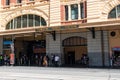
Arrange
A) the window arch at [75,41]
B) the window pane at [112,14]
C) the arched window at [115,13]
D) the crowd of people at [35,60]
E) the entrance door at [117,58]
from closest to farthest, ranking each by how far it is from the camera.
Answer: the arched window at [115,13] < the window pane at [112,14] < the entrance door at [117,58] < the window arch at [75,41] < the crowd of people at [35,60]

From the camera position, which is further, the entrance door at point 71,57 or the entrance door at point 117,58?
the entrance door at point 71,57

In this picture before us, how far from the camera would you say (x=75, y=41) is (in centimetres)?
3816

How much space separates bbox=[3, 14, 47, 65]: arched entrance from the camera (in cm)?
4081

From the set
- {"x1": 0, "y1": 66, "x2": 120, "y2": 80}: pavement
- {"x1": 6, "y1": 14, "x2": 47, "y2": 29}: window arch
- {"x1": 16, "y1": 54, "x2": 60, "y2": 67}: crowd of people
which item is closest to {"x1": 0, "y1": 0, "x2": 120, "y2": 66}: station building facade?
{"x1": 6, "y1": 14, "x2": 47, "y2": 29}: window arch

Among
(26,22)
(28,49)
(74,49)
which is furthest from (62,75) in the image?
(28,49)

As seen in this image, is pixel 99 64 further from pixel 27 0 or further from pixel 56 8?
pixel 27 0

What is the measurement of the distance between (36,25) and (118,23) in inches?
544

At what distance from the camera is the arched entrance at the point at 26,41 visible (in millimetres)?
40812

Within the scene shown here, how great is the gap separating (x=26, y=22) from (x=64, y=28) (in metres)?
8.93

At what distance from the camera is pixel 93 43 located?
35.1 meters

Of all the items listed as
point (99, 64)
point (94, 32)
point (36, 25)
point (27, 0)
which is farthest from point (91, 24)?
point (27, 0)

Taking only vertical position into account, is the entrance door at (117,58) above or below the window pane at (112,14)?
below

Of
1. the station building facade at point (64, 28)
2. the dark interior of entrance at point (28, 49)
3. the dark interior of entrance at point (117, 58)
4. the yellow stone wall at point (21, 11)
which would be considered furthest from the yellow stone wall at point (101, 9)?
the dark interior of entrance at point (28, 49)

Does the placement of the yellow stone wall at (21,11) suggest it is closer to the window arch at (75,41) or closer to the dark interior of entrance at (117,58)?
the window arch at (75,41)
